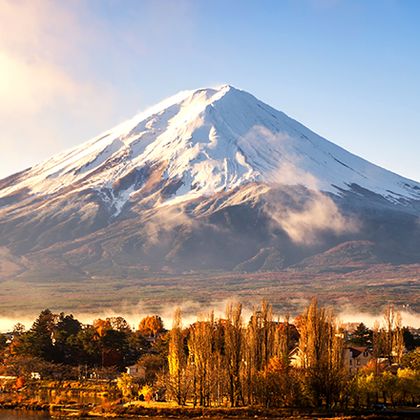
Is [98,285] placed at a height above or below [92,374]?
above

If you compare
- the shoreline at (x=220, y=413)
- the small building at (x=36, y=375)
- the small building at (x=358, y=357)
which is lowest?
the shoreline at (x=220, y=413)

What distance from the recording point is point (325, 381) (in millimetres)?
59594

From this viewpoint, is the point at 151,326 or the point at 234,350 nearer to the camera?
the point at 234,350

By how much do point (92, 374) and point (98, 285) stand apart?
107106 mm

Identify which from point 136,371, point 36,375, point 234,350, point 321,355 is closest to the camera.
Result: point 321,355

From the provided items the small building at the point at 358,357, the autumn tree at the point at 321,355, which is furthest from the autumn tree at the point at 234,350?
the small building at the point at 358,357

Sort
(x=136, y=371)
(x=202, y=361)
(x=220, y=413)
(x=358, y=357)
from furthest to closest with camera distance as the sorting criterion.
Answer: (x=358, y=357) < (x=136, y=371) < (x=202, y=361) < (x=220, y=413)

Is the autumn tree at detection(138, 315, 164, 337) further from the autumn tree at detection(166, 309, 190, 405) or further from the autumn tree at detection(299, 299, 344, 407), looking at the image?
the autumn tree at detection(299, 299, 344, 407)

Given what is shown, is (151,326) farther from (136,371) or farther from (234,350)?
(234,350)

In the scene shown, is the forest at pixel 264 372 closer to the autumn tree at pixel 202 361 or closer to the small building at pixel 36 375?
the autumn tree at pixel 202 361

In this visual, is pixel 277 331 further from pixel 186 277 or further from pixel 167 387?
pixel 186 277

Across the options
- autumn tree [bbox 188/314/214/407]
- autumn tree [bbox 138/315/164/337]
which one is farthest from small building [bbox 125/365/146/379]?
autumn tree [bbox 138/315/164/337]

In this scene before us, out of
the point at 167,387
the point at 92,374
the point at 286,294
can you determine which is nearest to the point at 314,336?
the point at 167,387

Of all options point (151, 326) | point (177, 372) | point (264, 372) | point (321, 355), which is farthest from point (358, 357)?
point (151, 326)
